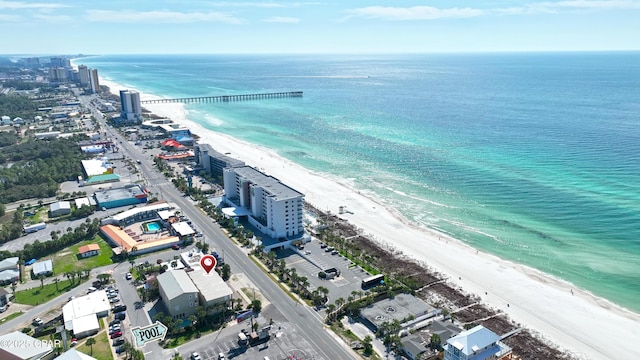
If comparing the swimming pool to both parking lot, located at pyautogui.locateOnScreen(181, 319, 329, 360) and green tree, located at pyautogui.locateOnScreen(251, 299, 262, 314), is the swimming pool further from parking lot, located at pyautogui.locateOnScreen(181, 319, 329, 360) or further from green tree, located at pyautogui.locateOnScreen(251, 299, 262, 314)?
parking lot, located at pyautogui.locateOnScreen(181, 319, 329, 360)

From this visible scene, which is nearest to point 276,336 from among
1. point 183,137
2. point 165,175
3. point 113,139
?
point 165,175

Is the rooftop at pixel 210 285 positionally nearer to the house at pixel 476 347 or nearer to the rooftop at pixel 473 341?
the house at pixel 476 347

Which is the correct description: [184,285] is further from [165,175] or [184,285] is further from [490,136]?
[490,136]

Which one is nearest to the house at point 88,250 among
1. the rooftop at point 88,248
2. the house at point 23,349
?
the rooftop at point 88,248

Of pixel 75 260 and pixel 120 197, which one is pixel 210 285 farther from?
pixel 120 197

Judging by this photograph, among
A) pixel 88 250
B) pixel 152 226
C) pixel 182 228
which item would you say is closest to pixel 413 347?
pixel 182 228

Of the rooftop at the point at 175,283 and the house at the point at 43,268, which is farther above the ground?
the rooftop at the point at 175,283

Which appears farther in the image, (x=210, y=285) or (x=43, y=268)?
(x=43, y=268)
